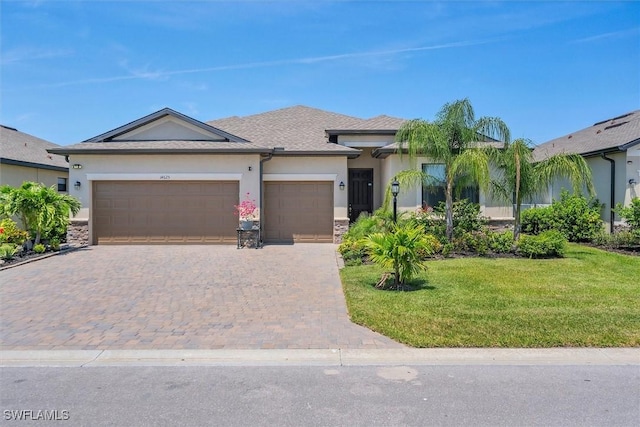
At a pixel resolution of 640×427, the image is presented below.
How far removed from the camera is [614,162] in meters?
16.2

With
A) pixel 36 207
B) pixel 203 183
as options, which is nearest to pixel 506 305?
pixel 203 183

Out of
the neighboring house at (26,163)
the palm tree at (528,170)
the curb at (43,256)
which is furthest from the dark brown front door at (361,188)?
the neighboring house at (26,163)

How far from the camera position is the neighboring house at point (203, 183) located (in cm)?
1541

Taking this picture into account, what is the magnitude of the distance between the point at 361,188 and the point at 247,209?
508cm

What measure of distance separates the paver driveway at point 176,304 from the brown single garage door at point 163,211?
9.44 ft

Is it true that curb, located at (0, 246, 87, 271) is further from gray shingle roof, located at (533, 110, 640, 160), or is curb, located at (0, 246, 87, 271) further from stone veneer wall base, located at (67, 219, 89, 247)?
gray shingle roof, located at (533, 110, 640, 160)

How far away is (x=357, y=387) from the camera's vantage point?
4.44m

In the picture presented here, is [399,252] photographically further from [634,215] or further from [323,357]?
[634,215]

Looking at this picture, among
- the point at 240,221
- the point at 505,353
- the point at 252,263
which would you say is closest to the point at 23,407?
the point at 505,353

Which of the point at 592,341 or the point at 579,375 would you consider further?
the point at 592,341

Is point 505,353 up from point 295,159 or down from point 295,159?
down

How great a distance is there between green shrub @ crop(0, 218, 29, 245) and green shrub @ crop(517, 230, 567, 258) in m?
14.2

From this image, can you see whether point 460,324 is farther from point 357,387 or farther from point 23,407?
point 23,407

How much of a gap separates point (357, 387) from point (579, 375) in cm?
239
